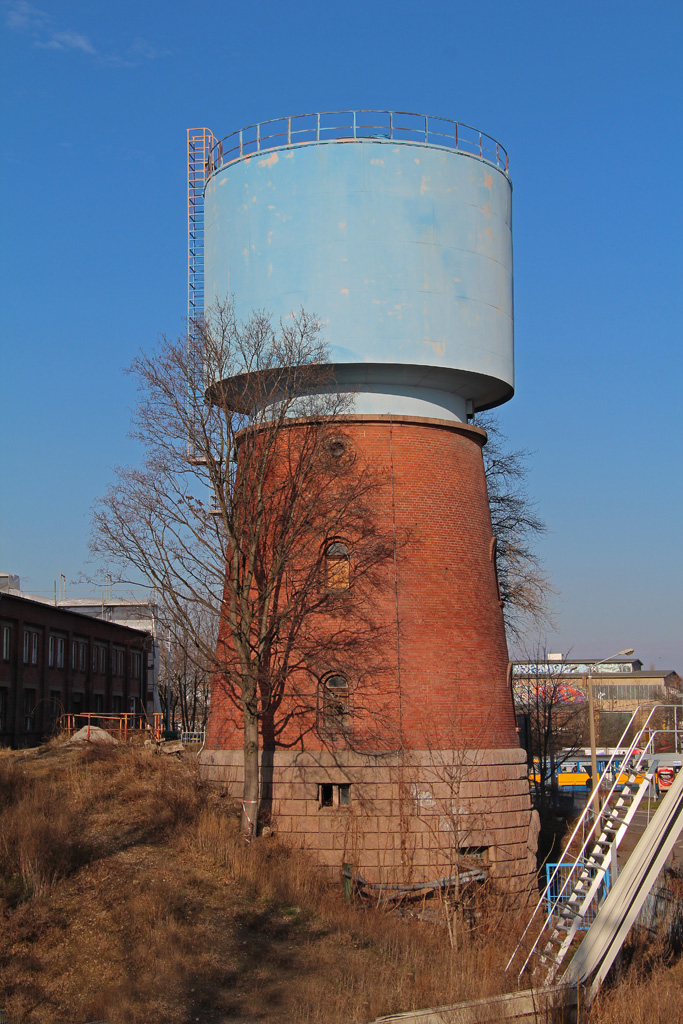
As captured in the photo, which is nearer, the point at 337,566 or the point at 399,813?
the point at 399,813

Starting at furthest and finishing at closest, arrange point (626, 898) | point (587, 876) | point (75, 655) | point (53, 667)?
1. point (75, 655)
2. point (53, 667)
3. point (587, 876)
4. point (626, 898)

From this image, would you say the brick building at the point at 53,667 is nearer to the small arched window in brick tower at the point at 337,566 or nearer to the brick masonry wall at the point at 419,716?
the small arched window in brick tower at the point at 337,566

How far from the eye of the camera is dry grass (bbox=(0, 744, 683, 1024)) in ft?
38.4

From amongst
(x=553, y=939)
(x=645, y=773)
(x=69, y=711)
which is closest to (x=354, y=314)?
(x=645, y=773)

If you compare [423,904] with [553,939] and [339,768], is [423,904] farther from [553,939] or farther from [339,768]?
[553,939]

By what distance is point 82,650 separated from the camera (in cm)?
4412

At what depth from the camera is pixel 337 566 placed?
755 inches

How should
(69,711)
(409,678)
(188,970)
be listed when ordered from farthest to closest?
(69,711) → (409,678) → (188,970)

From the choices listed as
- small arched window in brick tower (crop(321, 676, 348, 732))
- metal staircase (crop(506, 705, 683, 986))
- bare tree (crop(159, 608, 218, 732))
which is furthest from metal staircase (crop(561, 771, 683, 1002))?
bare tree (crop(159, 608, 218, 732))

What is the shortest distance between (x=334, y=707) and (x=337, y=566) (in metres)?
2.55

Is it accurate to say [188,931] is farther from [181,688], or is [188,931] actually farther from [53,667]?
[181,688]

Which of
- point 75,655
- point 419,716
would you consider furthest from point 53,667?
point 419,716

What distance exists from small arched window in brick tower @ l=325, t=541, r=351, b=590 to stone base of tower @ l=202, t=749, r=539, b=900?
3052 mm

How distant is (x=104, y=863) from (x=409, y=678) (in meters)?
5.99
